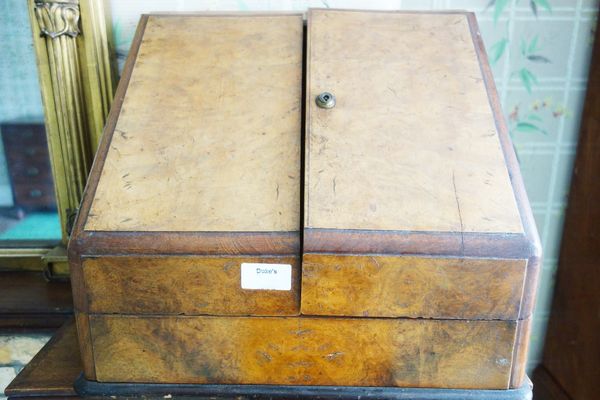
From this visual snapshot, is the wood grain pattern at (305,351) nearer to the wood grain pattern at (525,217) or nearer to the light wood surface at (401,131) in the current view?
the wood grain pattern at (525,217)

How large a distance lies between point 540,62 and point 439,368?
51.4 inches

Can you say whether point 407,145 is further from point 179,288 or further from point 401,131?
point 179,288

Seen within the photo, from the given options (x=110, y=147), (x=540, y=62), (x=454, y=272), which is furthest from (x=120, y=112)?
(x=540, y=62)

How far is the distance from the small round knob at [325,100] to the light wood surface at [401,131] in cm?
2

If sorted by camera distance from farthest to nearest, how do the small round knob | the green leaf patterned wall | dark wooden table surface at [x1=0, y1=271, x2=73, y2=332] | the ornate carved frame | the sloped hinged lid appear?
1. the green leaf patterned wall
2. dark wooden table surface at [x1=0, y1=271, x2=73, y2=332]
3. the ornate carved frame
4. the small round knob
5. the sloped hinged lid

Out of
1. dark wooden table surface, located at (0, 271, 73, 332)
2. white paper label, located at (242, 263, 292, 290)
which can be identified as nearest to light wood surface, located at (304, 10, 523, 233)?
white paper label, located at (242, 263, 292, 290)

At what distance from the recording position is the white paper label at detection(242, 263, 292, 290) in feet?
3.58

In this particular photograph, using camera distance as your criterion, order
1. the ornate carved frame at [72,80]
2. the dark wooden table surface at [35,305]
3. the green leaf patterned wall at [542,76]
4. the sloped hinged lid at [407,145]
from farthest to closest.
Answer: the green leaf patterned wall at [542,76] < the dark wooden table surface at [35,305] < the ornate carved frame at [72,80] < the sloped hinged lid at [407,145]

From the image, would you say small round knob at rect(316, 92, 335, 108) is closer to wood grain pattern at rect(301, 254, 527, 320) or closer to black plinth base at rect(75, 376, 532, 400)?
wood grain pattern at rect(301, 254, 527, 320)

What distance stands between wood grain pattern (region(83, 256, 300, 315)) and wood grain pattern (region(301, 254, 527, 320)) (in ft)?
0.19

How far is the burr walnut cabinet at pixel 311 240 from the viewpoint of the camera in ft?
3.54

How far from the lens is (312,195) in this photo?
1113 mm

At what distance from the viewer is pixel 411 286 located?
1087 mm

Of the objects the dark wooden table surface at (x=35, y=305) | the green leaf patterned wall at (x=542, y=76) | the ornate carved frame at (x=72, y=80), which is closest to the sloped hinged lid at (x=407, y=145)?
the green leaf patterned wall at (x=542, y=76)
